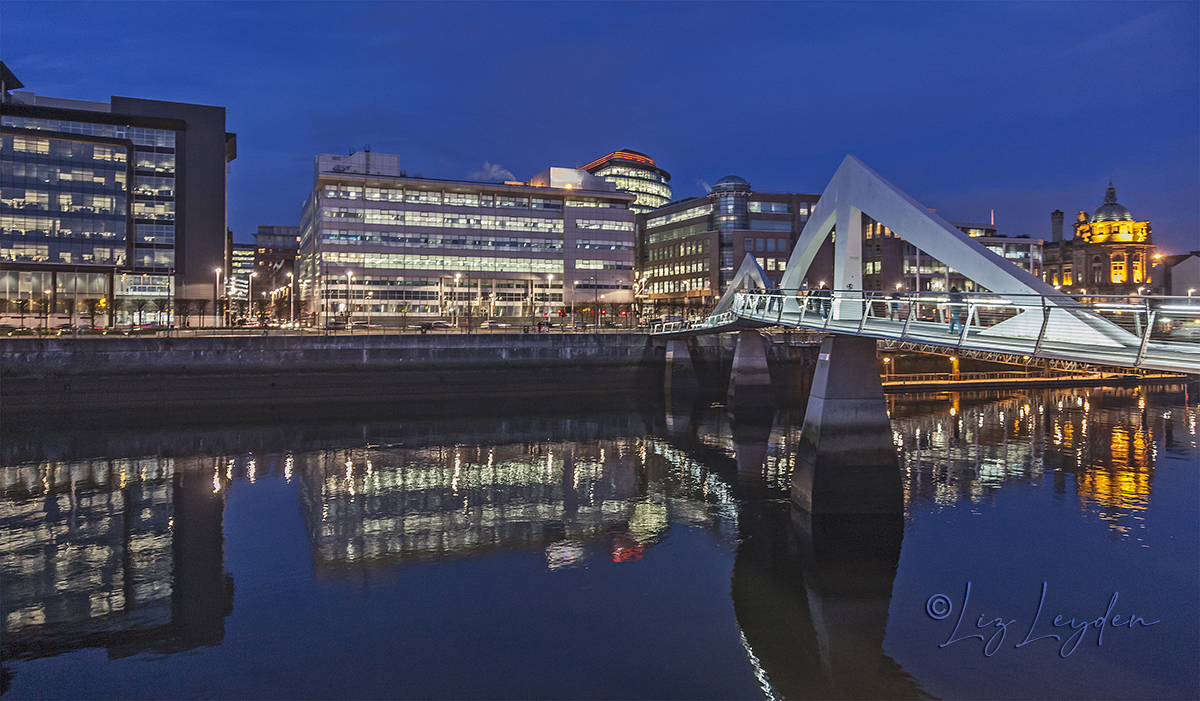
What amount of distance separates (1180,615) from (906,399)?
40.3 m

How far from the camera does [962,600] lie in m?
17.0

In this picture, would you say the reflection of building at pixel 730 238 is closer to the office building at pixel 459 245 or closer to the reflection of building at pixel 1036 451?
the office building at pixel 459 245

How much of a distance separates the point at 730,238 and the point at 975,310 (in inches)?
3965

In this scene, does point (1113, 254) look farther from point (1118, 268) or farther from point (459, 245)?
point (459, 245)

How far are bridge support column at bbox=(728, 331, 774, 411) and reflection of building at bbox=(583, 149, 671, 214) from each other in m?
130

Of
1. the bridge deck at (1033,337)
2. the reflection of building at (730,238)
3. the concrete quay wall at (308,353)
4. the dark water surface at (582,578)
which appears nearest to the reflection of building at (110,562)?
the dark water surface at (582,578)

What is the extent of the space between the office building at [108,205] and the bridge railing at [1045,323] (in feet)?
271

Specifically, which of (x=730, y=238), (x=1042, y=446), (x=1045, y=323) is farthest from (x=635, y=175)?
(x=1045, y=323)

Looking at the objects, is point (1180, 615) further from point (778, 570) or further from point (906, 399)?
point (906, 399)

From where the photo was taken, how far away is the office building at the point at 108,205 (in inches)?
3231

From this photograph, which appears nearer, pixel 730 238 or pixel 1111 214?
pixel 730 238

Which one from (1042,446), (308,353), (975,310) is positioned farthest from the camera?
(308,353)

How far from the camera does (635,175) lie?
180750mm
